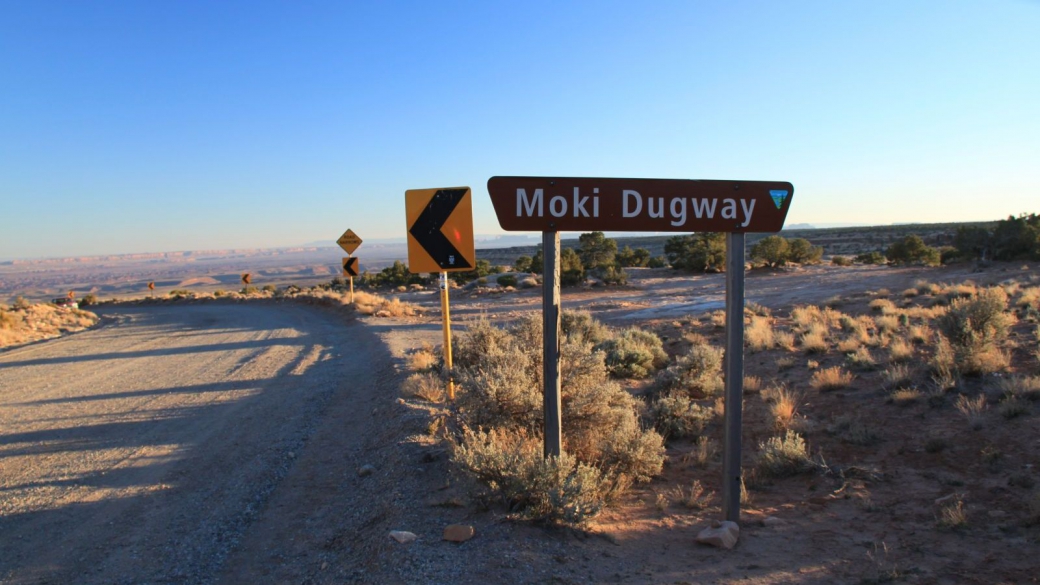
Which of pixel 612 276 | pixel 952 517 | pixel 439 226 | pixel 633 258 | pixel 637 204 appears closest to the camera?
pixel 637 204

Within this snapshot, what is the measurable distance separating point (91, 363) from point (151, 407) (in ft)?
20.7

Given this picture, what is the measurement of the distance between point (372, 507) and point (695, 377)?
567cm

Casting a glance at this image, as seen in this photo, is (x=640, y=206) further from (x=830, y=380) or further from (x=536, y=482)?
(x=830, y=380)

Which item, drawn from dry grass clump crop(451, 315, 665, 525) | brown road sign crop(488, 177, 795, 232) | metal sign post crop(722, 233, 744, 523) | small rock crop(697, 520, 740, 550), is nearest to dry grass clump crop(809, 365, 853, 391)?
dry grass clump crop(451, 315, 665, 525)

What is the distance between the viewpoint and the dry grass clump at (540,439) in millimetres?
4027

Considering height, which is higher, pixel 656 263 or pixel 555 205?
pixel 555 205

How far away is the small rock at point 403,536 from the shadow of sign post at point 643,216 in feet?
3.40

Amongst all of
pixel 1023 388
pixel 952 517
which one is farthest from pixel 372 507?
pixel 1023 388

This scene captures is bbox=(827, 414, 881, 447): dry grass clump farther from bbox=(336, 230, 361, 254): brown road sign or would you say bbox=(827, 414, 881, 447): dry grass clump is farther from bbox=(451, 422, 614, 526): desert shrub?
bbox=(336, 230, 361, 254): brown road sign

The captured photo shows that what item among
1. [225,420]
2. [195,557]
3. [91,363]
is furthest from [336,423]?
[91,363]

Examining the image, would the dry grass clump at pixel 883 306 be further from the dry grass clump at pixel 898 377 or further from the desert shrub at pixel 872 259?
the desert shrub at pixel 872 259

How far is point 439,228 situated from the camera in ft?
21.1

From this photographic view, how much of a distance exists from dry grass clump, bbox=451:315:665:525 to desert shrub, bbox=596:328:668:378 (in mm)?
3503

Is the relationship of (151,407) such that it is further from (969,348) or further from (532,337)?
(969,348)
